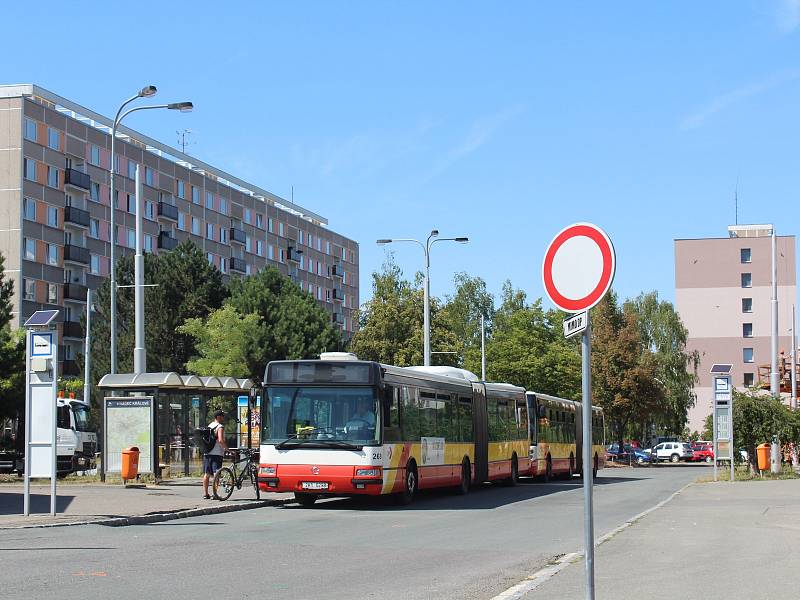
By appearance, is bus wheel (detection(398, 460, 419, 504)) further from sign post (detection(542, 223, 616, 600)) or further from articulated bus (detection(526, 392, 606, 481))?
sign post (detection(542, 223, 616, 600))

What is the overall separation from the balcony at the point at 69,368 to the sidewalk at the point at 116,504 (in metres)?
50.5

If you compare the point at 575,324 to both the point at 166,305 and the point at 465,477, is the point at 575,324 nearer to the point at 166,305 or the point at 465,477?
the point at 465,477

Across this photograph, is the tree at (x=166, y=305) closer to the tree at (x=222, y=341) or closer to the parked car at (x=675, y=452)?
the tree at (x=222, y=341)

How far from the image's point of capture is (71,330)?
79875 millimetres

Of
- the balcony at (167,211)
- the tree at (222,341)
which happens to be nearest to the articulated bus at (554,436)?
the tree at (222,341)

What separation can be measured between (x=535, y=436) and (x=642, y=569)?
25815mm

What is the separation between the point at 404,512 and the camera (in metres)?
22.9

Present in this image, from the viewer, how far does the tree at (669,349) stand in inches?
3612

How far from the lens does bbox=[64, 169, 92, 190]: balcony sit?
80.2 metres

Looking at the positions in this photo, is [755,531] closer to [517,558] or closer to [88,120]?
[517,558]

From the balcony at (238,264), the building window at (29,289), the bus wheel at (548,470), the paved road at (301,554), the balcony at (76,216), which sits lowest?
the bus wheel at (548,470)

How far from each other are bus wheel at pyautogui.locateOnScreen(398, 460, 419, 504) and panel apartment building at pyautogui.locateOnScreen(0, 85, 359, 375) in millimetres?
52981

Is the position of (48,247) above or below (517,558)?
above

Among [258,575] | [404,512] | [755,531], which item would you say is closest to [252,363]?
[404,512]
